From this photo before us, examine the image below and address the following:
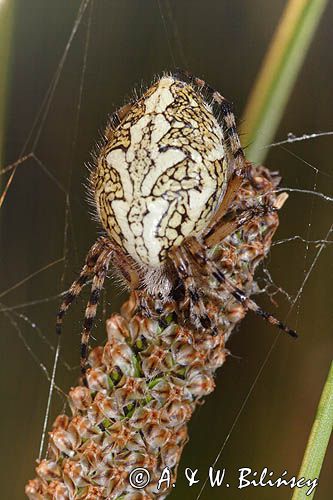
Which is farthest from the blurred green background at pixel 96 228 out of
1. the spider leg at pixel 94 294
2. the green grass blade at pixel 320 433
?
the green grass blade at pixel 320 433

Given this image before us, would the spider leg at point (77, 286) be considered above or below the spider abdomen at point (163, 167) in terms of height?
below

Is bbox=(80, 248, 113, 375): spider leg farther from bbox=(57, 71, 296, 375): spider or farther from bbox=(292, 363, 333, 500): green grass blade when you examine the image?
bbox=(292, 363, 333, 500): green grass blade

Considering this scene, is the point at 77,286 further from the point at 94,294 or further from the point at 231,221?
the point at 231,221

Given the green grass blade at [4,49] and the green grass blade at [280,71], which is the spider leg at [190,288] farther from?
the green grass blade at [4,49]

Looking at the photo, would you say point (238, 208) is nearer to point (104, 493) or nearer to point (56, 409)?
point (104, 493)

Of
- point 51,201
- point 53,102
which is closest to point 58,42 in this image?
point 53,102

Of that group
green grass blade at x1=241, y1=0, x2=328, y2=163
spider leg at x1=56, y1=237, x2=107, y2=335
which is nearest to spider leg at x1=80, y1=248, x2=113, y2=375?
spider leg at x1=56, y1=237, x2=107, y2=335
